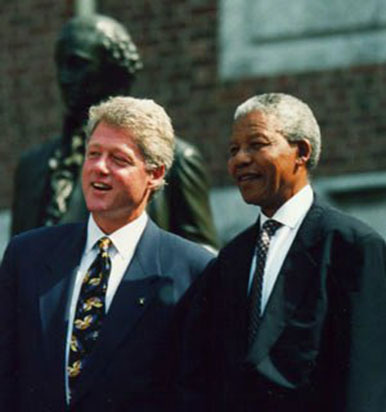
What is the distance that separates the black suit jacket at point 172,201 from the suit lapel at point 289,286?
1.28 m

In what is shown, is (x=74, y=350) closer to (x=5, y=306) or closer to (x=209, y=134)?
(x=5, y=306)

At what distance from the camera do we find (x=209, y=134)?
10.3 m

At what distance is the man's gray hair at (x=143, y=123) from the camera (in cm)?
493

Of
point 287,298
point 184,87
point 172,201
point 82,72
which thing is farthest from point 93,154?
point 184,87

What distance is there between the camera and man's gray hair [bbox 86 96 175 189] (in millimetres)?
4934

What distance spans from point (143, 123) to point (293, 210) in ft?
1.76

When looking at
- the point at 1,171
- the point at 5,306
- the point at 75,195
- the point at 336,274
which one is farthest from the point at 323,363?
the point at 1,171

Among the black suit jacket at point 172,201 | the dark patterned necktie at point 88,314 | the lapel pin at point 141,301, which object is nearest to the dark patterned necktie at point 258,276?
the lapel pin at point 141,301

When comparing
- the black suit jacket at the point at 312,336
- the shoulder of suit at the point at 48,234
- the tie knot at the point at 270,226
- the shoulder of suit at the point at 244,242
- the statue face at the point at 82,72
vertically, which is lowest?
the black suit jacket at the point at 312,336

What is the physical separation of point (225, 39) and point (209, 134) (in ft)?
2.08

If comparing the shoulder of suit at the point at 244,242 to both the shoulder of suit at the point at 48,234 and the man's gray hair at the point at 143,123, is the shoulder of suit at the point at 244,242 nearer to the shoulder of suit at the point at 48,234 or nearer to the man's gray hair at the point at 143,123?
the man's gray hair at the point at 143,123

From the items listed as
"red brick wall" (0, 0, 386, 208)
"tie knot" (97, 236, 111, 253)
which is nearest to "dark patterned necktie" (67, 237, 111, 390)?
"tie knot" (97, 236, 111, 253)

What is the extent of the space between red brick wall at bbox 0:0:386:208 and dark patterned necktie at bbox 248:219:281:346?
4.99 metres

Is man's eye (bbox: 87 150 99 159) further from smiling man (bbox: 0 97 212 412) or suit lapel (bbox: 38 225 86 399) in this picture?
suit lapel (bbox: 38 225 86 399)
